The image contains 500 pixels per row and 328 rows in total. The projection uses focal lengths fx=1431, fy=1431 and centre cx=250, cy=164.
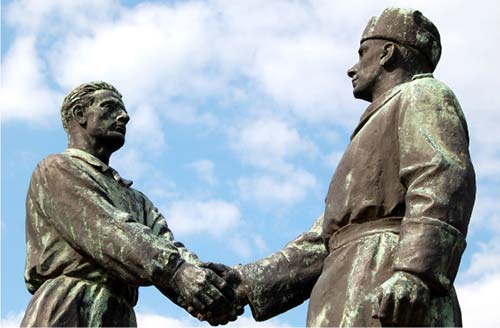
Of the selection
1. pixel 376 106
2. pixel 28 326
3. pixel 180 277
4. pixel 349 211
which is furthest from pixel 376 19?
pixel 28 326

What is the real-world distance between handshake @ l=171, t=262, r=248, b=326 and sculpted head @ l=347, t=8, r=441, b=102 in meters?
1.85

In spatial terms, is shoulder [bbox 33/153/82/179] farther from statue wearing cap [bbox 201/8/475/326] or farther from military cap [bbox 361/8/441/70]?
military cap [bbox 361/8/441/70]

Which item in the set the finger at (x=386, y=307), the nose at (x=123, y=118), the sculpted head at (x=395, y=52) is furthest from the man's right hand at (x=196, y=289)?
the finger at (x=386, y=307)

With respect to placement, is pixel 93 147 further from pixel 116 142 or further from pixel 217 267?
pixel 217 267

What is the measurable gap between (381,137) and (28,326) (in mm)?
3152

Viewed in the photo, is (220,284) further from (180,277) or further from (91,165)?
(91,165)

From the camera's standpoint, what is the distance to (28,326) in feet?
36.9

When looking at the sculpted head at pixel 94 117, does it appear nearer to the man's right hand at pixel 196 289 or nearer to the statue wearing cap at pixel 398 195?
the man's right hand at pixel 196 289

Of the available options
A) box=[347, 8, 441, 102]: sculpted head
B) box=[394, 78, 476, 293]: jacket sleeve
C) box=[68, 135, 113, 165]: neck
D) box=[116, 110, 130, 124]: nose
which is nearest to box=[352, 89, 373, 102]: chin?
box=[347, 8, 441, 102]: sculpted head

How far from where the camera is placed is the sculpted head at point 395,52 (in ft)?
36.6

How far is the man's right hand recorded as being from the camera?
1114 centimetres

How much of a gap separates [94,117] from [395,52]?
107 inches

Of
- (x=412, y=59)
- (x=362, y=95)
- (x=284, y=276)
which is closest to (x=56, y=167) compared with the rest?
(x=284, y=276)

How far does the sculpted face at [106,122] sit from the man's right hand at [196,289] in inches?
57.8
